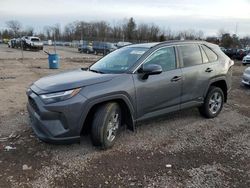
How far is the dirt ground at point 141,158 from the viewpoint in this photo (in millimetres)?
3568

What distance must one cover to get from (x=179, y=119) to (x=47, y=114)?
3.09 m

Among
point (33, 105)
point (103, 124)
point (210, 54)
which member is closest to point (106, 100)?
point (103, 124)

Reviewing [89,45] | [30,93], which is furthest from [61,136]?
[89,45]

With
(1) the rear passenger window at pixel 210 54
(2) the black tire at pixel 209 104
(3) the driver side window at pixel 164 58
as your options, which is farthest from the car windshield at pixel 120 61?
(2) the black tire at pixel 209 104

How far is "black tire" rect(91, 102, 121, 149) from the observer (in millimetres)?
4129

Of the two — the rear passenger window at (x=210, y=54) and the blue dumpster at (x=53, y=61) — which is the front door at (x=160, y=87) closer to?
the rear passenger window at (x=210, y=54)

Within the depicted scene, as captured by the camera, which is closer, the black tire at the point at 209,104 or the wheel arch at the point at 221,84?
the black tire at the point at 209,104

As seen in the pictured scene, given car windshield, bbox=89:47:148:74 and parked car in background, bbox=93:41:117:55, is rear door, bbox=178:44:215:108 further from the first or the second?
parked car in background, bbox=93:41:117:55

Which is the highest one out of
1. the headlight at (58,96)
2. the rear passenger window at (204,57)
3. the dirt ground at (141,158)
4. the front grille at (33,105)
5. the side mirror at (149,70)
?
the rear passenger window at (204,57)

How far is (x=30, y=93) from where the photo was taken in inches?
171

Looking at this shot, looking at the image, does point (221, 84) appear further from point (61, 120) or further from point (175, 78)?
point (61, 120)

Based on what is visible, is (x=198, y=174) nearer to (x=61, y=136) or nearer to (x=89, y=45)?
(x=61, y=136)

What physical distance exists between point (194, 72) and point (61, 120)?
286 cm

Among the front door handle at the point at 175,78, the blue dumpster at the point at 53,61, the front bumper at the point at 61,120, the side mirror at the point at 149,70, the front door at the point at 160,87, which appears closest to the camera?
the front bumper at the point at 61,120
